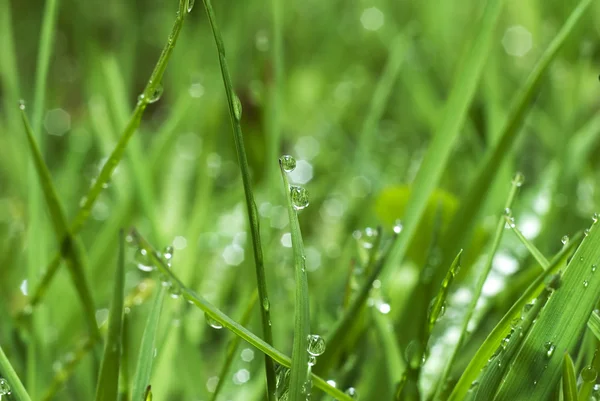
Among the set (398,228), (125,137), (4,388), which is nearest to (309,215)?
(398,228)

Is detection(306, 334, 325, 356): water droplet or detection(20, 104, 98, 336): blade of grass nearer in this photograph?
detection(306, 334, 325, 356): water droplet

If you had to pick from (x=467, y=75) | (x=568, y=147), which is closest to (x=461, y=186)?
(x=568, y=147)

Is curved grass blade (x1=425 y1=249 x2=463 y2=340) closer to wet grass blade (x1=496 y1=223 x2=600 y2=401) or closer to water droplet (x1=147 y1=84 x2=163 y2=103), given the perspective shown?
wet grass blade (x1=496 y1=223 x2=600 y2=401)

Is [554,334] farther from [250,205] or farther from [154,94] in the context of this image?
[154,94]

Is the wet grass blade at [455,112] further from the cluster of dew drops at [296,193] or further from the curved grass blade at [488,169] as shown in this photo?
the cluster of dew drops at [296,193]

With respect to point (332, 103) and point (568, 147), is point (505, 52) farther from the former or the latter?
point (568, 147)

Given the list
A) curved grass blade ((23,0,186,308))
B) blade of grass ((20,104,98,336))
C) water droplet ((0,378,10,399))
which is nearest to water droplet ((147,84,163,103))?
curved grass blade ((23,0,186,308))
